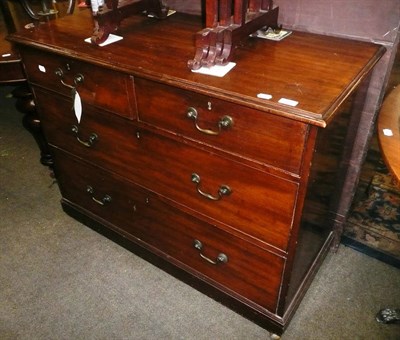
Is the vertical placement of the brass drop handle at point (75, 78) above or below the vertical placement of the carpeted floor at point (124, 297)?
above

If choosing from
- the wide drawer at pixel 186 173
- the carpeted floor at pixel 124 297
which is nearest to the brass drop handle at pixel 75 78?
the wide drawer at pixel 186 173

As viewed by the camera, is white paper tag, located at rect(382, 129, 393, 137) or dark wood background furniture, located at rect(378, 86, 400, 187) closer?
dark wood background furniture, located at rect(378, 86, 400, 187)

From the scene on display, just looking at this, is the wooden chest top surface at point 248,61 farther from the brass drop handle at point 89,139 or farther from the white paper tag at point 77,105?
the brass drop handle at point 89,139

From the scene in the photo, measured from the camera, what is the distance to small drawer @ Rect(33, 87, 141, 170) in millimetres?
1437

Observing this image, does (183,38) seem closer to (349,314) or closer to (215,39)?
(215,39)

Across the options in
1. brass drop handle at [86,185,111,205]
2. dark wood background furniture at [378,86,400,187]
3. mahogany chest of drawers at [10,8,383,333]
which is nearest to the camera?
dark wood background furniture at [378,86,400,187]

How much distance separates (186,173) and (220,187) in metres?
0.15

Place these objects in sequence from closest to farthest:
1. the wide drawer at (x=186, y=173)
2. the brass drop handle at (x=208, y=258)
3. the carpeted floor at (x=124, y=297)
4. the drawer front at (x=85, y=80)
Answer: the wide drawer at (x=186, y=173) < the drawer front at (x=85, y=80) < the brass drop handle at (x=208, y=258) < the carpeted floor at (x=124, y=297)

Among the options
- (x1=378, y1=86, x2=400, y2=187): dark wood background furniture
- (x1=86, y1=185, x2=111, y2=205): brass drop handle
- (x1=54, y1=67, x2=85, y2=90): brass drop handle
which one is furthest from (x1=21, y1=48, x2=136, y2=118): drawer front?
(x1=378, y1=86, x2=400, y2=187): dark wood background furniture

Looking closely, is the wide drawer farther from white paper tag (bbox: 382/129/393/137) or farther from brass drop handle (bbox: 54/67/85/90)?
white paper tag (bbox: 382/129/393/137)

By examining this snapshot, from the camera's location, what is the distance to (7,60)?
1717 mm

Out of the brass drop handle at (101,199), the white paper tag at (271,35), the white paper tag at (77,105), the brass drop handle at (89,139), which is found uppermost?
the white paper tag at (271,35)

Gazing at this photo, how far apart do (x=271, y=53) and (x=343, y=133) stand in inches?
14.5

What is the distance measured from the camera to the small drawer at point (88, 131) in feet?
4.71
